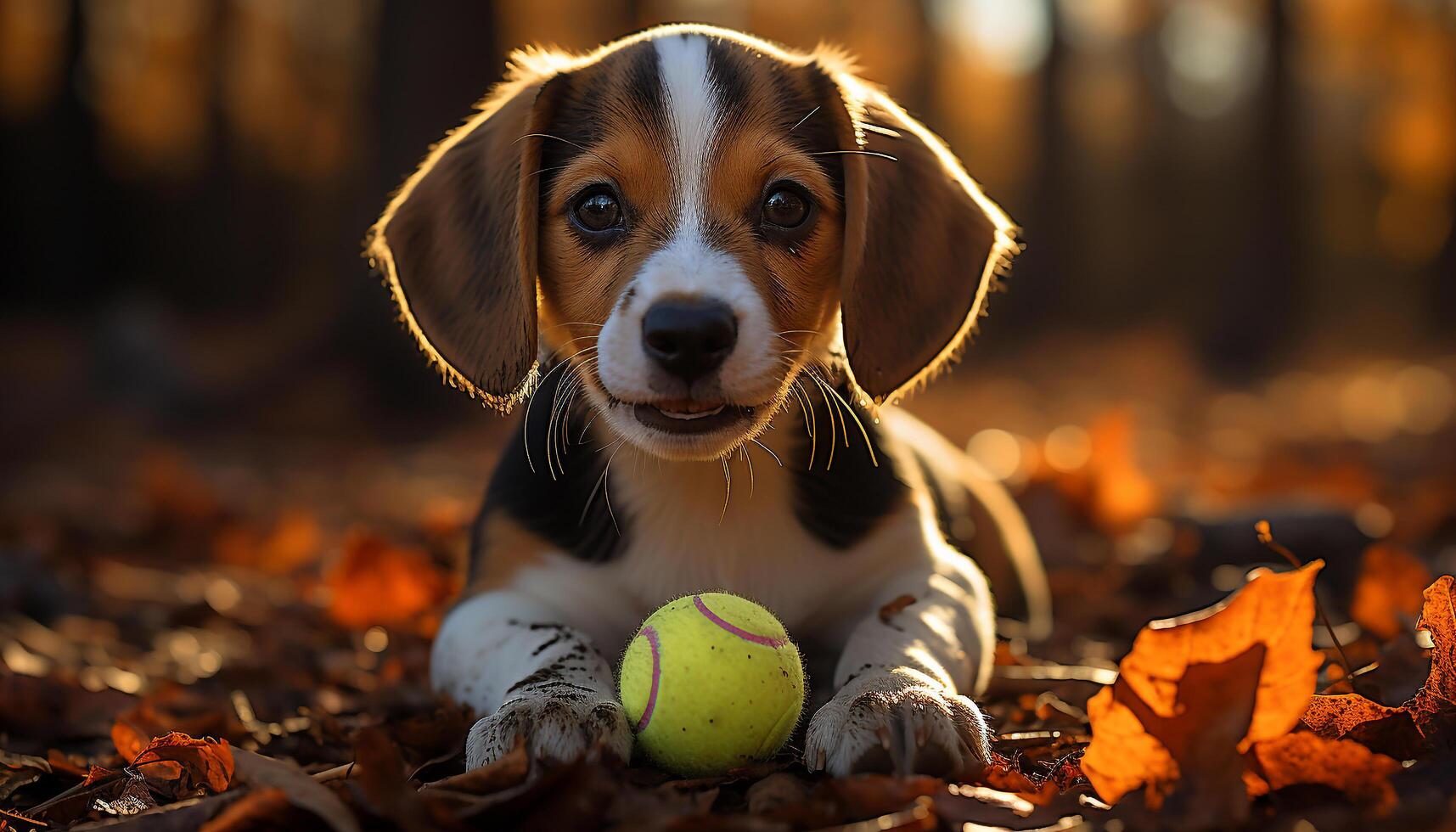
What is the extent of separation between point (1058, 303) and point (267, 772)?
26222 millimetres

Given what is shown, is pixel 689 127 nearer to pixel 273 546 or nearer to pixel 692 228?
pixel 692 228

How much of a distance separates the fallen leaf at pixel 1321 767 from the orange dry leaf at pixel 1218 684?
0.08 ft

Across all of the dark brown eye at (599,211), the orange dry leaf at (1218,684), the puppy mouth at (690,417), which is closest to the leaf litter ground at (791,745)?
the orange dry leaf at (1218,684)

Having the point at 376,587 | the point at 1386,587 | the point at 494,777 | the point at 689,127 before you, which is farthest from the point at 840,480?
the point at 376,587

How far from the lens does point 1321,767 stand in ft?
6.40

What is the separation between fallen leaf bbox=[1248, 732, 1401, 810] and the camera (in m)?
1.93

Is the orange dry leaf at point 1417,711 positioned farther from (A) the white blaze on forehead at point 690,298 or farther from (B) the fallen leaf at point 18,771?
(B) the fallen leaf at point 18,771

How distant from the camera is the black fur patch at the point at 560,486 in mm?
3023

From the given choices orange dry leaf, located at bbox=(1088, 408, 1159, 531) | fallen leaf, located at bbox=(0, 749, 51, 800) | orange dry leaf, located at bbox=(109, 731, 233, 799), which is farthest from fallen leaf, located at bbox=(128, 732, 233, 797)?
orange dry leaf, located at bbox=(1088, 408, 1159, 531)

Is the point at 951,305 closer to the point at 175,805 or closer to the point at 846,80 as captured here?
the point at 846,80

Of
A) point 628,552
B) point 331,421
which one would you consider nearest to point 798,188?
point 628,552

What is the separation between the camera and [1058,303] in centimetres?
2695

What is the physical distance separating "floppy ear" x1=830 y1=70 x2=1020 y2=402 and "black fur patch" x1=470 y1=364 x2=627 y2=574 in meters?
0.69

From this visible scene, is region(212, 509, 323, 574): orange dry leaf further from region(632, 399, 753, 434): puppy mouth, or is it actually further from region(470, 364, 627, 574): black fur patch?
region(632, 399, 753, 434): puppy mouth
